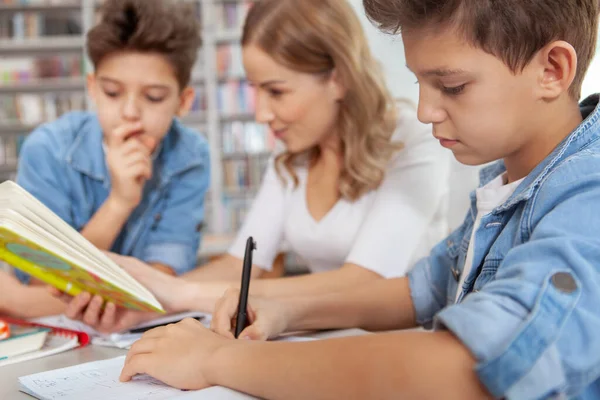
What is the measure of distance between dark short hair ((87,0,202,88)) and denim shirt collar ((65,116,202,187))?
19cm

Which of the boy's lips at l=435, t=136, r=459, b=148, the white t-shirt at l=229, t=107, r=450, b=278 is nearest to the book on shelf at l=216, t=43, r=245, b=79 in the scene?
the white t-shirt at l=229, t=107, r=450, b=278

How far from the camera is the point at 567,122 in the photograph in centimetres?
77

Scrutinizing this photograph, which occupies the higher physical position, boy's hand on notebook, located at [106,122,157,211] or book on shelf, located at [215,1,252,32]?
book on shelf, located at [215,1,252,32]

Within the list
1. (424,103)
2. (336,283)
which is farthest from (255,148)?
(424,103)

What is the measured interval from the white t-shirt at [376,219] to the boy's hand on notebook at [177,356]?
67cm

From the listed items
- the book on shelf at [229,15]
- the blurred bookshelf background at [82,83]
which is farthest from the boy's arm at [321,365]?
the book on shelf at [229,15]

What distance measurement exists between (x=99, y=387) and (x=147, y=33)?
0.97 meters

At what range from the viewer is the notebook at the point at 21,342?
0.87 meters

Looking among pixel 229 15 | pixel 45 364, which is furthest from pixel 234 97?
pixel 45 364

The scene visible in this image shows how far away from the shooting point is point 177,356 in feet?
2.23

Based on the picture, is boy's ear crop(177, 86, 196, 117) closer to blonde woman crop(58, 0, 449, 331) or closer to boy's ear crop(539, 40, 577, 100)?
blonde woman crop(58, 0, 449, 331)

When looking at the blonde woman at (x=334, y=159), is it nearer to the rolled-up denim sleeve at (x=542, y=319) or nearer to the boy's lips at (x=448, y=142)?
the boy's lips at (x=448, y=142)

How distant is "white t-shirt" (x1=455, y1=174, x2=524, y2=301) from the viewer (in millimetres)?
859

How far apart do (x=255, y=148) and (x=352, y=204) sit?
3453 millimetres
